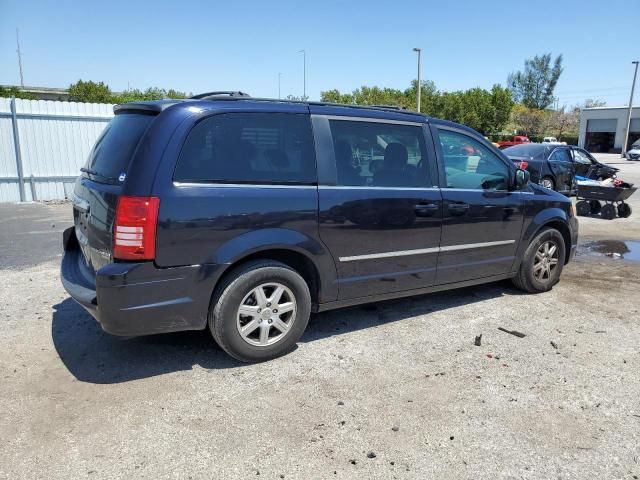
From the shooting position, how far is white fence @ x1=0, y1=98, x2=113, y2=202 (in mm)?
11797

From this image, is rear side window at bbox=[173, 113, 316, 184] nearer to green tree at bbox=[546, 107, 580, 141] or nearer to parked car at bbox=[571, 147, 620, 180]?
parked car at bbox=[571, 147, 620, 180]

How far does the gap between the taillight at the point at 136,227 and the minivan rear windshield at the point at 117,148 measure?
29 cm

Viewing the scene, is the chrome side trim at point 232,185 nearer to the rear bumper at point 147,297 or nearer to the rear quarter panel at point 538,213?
the rear bumper at point 147,297

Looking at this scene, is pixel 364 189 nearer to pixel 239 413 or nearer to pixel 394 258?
pixel 394 258

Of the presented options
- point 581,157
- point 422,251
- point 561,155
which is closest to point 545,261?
point 422,251

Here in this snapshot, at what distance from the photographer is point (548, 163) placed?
15.0 m

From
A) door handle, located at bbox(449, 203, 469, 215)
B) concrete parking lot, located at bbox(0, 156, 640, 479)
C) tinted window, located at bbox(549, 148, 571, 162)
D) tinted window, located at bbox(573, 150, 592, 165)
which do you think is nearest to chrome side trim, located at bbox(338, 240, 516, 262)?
door handle, located at bbox(449, 203, 469, 215)

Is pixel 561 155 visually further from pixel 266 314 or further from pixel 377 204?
pixel 266 314

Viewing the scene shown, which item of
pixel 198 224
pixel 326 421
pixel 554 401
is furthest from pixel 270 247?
pixel 554 401

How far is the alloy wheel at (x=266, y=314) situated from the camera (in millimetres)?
3789

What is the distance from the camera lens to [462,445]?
2934 millimetres

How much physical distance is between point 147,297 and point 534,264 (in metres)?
4.21

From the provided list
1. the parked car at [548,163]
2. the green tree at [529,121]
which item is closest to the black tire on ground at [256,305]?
the parked car at [548,163]

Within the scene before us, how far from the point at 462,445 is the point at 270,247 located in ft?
6.01
